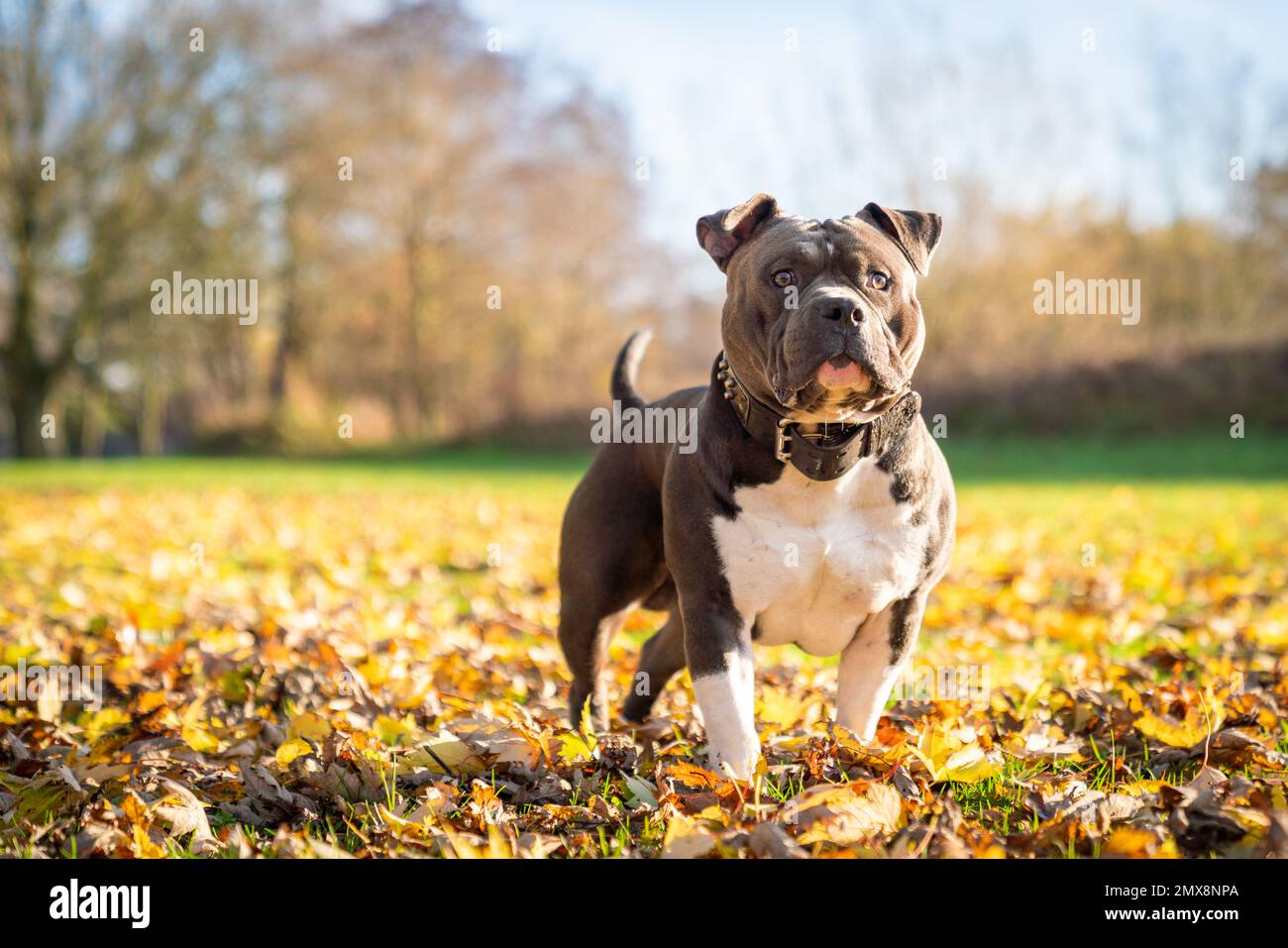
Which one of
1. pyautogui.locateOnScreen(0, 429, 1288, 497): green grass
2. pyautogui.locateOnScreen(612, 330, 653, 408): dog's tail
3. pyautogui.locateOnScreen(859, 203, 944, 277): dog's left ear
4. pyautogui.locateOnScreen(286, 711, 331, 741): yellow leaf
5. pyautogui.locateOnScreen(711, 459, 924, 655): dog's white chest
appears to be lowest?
pyautogui.locateOnScreen(286, 711, 331, 741): yellow leaf

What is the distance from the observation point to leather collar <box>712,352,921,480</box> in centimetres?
277

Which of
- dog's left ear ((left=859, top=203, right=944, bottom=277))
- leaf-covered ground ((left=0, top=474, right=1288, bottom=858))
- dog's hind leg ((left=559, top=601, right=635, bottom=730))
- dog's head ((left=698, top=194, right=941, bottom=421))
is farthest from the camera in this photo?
dog's hind leg ((left=559, top=601, right=635, bottom=730))

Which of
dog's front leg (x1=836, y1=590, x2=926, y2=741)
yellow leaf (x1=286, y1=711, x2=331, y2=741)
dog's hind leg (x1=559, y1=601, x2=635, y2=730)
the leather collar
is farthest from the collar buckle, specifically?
yellow leaf (x1=286, y1=711, x2=331, y2=741)

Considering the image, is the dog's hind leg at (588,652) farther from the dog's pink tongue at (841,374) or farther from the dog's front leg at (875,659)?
the dog's pink tongue at (841,374)

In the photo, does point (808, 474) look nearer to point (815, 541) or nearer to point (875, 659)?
point (815, 541)

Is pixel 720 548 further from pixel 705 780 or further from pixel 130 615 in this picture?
pixel 130 615

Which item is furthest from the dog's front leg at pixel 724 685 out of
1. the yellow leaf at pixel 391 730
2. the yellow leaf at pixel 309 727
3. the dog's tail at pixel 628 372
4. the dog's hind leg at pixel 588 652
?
the yellow leaf at pixel 309 727

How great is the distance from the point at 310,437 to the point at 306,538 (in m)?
17.6

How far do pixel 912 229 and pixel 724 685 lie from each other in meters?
1.34

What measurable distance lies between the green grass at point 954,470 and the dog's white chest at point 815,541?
12.2 m

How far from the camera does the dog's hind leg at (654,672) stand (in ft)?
12.0

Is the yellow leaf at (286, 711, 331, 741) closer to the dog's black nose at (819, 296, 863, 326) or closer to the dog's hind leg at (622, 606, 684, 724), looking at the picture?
the dog's hind leg at (622, 606, 684, 724)
